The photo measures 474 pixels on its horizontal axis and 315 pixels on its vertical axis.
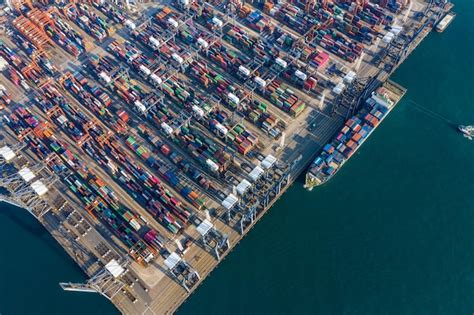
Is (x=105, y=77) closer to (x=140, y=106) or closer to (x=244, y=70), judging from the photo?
→ (x=140, y=106)

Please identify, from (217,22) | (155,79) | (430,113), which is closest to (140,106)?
(155,79)

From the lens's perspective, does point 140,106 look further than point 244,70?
No

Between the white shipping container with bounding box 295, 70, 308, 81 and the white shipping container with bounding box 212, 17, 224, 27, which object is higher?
the white shipping container with bounding box 212, 17, 224, 27

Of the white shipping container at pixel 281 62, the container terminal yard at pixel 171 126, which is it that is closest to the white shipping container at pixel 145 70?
the container terminal yard at pixel 171 126

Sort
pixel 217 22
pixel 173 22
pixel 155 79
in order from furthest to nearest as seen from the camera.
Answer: pixel 173 22 < pixel 217 22 < pixel 155 79

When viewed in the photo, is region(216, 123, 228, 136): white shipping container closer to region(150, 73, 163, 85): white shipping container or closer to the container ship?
the container ship

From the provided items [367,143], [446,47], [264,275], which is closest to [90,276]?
[264,275]

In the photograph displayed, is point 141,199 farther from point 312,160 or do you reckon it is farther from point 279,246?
point 312,160

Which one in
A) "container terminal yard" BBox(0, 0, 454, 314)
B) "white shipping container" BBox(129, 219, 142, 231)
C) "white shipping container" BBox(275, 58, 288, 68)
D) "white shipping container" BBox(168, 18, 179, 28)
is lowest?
"white shipping container" BBox(129, 219, 142, 231)

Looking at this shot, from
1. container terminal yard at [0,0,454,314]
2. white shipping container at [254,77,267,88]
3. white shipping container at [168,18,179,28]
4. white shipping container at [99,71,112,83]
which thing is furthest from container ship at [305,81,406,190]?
white shipping container at [168,18,179,28]
